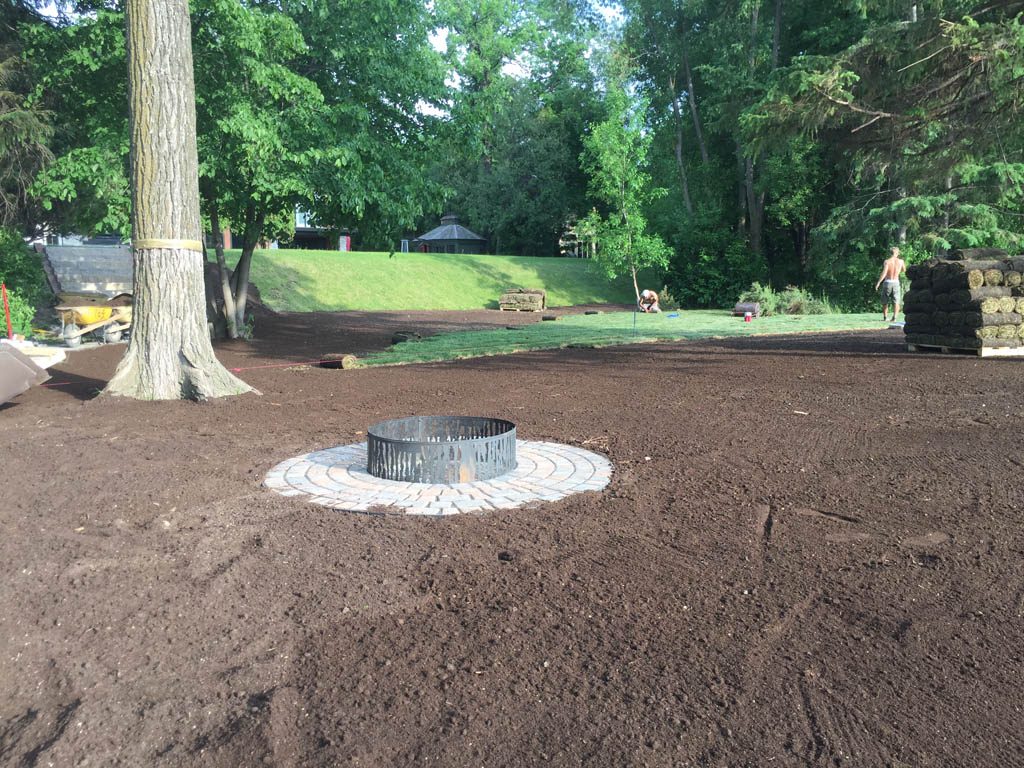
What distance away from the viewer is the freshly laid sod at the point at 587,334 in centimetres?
1300

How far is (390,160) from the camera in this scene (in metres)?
13.4

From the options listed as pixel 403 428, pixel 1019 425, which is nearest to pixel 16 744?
pixel 403 428

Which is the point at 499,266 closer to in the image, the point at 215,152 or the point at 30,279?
the point at 30,279

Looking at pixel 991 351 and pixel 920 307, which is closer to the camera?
pixel 991 351

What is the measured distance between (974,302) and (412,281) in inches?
869

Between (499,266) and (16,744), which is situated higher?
(499,266)

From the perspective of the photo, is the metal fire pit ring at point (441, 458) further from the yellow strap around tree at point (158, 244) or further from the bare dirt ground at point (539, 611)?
the yellow strap around tree at point (158, 244)

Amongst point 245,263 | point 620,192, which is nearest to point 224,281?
point 245,263

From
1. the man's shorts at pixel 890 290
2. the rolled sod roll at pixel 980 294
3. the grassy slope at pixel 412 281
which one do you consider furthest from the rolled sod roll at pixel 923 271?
the grassy slope at pixel 412 281

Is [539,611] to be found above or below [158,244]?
below

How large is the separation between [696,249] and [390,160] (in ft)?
69.4

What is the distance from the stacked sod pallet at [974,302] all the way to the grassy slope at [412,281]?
61.8 feet

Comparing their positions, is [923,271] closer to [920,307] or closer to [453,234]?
[920,307]

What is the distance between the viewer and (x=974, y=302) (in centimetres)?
1117
